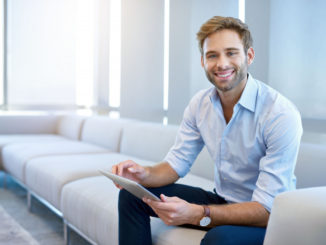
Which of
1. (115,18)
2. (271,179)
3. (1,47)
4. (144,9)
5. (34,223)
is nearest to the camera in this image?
(271,179)

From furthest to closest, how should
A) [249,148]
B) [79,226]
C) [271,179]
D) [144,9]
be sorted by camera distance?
[144,9] < [79,226] < [249,148] < [271,179]

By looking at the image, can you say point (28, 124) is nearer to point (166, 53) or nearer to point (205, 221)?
point (166, 53)

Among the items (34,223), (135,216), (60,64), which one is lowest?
(34,223)

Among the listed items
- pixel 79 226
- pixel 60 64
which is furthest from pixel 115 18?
pixel 79 226

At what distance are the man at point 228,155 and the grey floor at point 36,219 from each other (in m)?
1.05

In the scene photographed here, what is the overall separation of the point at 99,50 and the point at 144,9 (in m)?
1.19

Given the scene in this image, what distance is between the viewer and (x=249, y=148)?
1.38 metres

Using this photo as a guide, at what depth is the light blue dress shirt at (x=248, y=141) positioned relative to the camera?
126 cm

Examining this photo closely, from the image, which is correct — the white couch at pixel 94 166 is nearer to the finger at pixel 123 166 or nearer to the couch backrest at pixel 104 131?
the couch backrest at pixel 104 131

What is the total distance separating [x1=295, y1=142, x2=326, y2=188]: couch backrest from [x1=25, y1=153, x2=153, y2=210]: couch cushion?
1157 mm

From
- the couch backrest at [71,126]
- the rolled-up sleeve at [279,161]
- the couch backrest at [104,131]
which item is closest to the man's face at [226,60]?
the rolled-up sleeve at [279,161]

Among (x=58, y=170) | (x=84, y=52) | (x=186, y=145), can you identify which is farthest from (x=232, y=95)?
(x=84, y=52)

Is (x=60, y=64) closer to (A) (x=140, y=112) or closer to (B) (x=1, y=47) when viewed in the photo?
(B) (x=1, y=47)

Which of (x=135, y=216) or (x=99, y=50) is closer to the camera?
(x=135, y=216)
